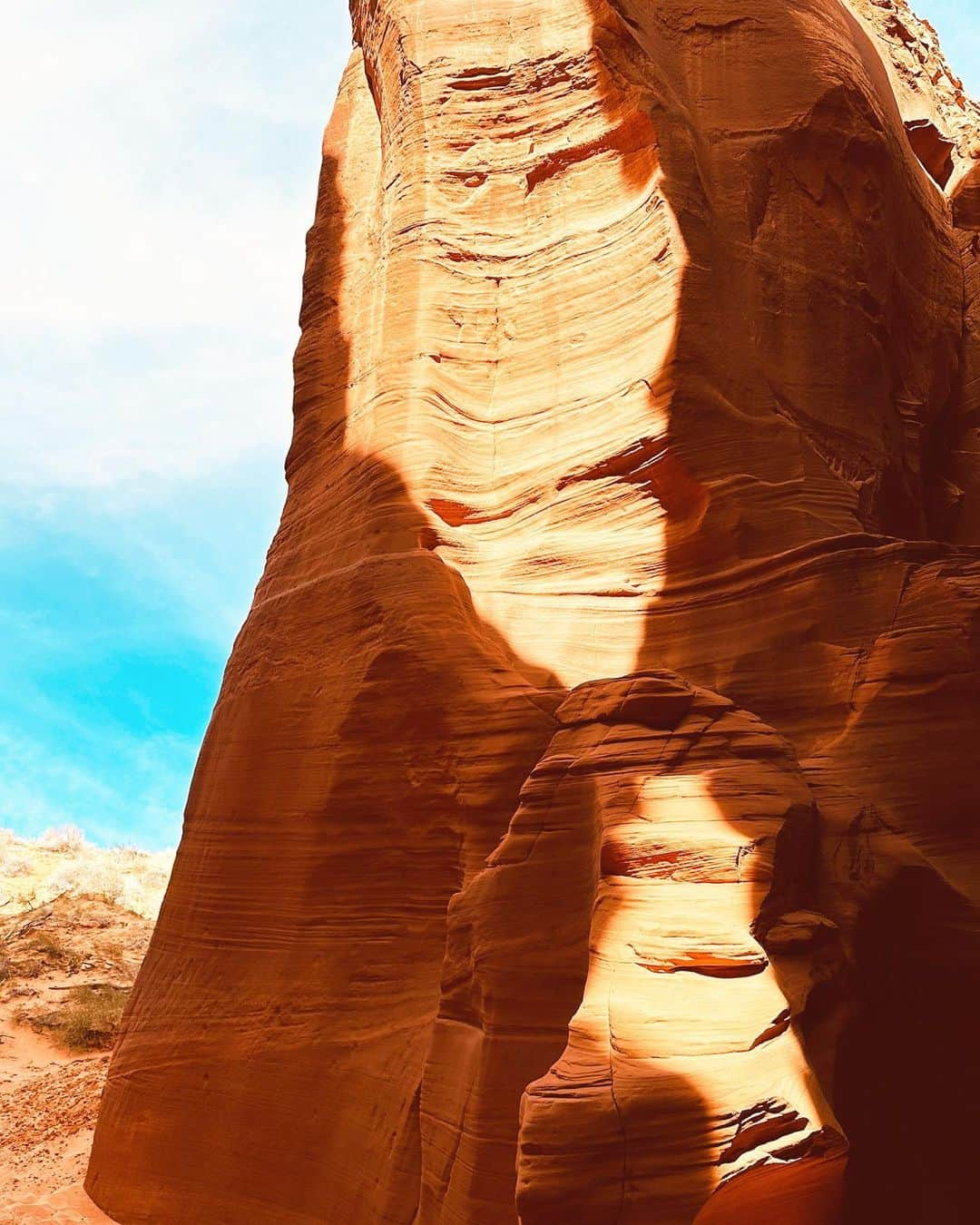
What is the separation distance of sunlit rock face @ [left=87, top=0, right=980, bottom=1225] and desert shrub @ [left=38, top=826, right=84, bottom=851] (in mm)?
19632

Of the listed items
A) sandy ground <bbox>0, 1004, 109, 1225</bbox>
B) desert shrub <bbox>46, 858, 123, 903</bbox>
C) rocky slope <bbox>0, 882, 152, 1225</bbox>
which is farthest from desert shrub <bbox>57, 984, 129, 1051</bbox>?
desert shrub <bbox>46, 858, 123, 903</bbox>

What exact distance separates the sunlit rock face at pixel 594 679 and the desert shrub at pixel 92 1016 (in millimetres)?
6605

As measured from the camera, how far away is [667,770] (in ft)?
20.0

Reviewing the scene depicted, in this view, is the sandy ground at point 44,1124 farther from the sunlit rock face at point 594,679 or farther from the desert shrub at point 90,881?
the desert shrub at point 90,881

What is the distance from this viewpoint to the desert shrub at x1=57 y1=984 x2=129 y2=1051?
50.6 feet

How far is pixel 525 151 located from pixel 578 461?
324 centimetres

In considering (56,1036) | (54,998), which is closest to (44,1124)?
(56,1036)

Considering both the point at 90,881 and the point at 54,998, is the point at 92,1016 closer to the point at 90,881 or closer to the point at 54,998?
the point at 54,998

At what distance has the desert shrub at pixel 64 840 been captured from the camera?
A: 28.0 meters

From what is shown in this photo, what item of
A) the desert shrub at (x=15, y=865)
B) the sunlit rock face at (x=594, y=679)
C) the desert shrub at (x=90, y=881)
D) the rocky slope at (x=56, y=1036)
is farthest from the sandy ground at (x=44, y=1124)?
the desert shrub at (x=15, y=865)

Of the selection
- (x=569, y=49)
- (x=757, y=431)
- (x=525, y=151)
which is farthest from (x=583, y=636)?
(x=569, y=49)

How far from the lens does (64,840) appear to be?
28.5m

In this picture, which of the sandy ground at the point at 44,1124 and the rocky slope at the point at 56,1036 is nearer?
the sandy ground at the point at 44,1124

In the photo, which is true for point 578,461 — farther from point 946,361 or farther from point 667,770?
point 946,361
